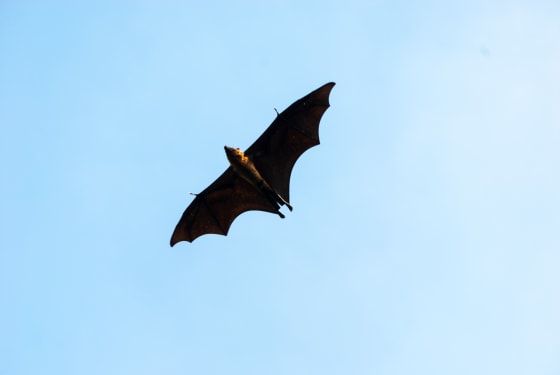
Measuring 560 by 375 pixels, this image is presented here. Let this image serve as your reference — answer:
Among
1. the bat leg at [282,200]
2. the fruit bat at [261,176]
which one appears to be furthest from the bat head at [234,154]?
the bat leg at [282,200]

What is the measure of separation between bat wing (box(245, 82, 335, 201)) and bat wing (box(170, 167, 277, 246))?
1156 mm

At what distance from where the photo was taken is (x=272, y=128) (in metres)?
31.4

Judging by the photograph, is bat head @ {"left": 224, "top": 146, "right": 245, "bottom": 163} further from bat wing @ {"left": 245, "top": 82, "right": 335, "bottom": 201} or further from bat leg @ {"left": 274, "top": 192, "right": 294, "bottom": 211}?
bat leg @ {"left": 274, "top": 192, "right": 294, "bottom": 211}

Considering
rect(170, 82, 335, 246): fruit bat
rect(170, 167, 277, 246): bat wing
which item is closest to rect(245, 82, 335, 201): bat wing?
rect(170, 82, 335, 246): fruit bat

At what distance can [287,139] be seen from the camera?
3189cm

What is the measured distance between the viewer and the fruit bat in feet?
102

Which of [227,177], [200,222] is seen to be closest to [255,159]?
[227,177]

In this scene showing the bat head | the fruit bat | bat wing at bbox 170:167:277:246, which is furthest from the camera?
bat wing at bbox 170:167:277:246

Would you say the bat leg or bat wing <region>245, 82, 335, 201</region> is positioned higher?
bat wing <region>245, 82, 335, 201</region>

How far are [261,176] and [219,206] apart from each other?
9.36ft

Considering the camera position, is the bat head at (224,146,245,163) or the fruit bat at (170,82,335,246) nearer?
the bat head at (224,146,245,163)

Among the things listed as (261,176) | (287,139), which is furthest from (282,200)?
(287,139)

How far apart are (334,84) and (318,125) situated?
211cm

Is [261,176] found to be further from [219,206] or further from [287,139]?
[219,206]
